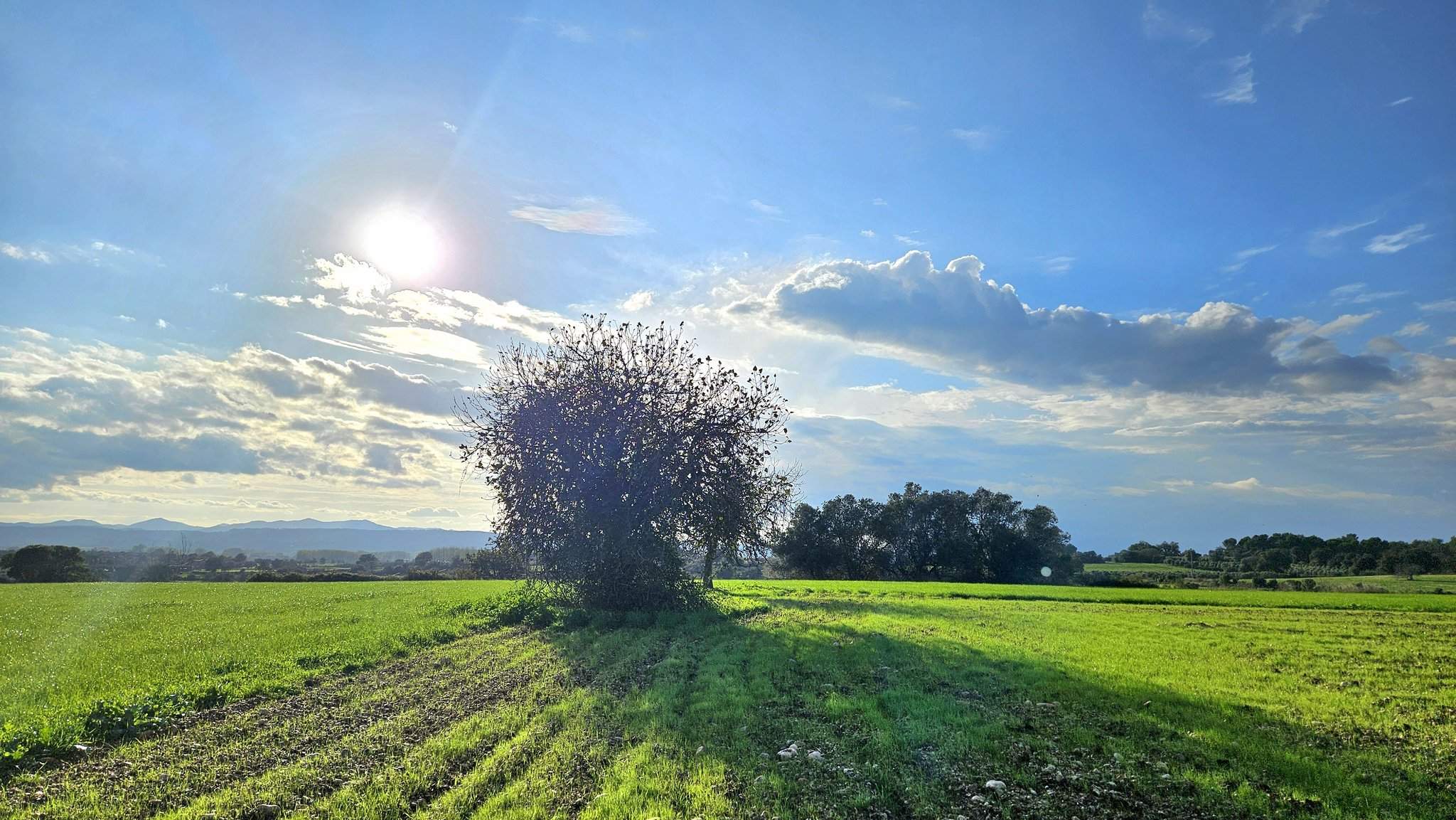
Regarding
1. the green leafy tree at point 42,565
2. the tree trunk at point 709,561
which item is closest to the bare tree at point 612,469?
the tree trunk at point 709,561

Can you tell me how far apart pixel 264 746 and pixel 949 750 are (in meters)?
10.2

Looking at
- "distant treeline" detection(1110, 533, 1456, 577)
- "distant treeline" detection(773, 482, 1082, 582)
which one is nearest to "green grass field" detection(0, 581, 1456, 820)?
"distant treeline" detection(773, 482, 1082, 582)

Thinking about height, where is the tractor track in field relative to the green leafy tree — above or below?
above

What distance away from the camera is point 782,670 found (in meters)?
14.8

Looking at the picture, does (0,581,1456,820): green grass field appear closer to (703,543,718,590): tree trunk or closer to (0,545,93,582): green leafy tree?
(703,543,718,590): tree trunk

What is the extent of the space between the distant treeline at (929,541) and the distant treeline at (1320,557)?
880 inches

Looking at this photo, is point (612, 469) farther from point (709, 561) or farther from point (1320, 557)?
point (1320, 557)

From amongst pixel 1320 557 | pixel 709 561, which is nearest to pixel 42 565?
pixel 709 561

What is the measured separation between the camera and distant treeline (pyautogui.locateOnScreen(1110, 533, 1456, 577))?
3088 inches

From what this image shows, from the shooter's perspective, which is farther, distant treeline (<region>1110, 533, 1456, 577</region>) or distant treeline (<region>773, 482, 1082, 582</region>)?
distant treeline (<region>773, 482, 1082, 582</region>)

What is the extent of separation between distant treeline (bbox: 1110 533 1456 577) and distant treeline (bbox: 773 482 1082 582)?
2235 centimetres

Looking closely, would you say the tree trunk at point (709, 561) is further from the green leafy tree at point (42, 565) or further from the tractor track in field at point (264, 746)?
the green leafy tree at point (42, 565)

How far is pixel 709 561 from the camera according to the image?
3266 cm

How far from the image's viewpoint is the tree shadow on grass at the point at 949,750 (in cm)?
753
